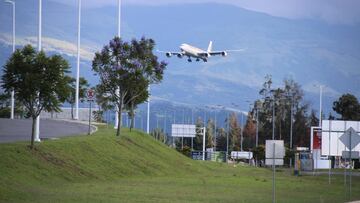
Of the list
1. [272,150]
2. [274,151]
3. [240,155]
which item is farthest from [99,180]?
[240,155]

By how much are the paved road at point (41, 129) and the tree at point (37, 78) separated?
262 inches

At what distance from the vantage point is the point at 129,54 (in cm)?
6694

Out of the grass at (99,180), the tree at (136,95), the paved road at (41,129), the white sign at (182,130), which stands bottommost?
the grass at (99,180)

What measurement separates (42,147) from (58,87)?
Result: 3667 millimetres

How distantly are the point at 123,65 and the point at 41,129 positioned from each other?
812cm

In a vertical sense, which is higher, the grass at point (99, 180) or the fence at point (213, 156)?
the grass at point (99, 180)

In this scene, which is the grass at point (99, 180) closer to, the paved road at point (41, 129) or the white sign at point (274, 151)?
the paved road at point (41, 129)

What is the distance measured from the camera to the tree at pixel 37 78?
45281mm

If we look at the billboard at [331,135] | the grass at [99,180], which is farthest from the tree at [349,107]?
the grass at [99,180]

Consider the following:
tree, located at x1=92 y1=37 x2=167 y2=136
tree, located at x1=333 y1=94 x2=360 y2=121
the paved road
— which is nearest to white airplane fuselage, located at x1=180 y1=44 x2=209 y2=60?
the paved road

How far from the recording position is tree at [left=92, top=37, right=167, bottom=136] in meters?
66.6

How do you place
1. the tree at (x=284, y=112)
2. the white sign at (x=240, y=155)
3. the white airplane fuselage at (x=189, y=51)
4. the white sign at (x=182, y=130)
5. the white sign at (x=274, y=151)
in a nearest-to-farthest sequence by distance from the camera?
the white sign at (x=274, y=151) < the white airplane fuselage at (x=189, y=51) < the white sign at (x=182, y=130) < the white sign at (x=240, y=155) < the tree at (x=284, y=112)

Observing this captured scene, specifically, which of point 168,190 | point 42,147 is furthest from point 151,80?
point 168,190

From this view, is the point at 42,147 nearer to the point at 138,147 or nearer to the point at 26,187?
the point at 26,187
